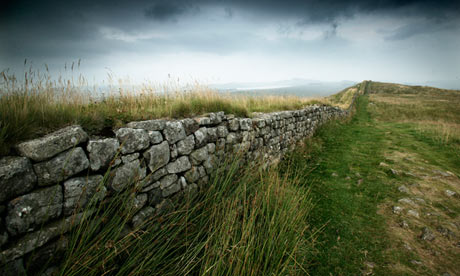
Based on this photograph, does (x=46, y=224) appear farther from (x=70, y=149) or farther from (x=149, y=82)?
(x=149, y=82)

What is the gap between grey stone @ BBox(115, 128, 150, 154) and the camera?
2.21m

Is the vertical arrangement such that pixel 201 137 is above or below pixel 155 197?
above

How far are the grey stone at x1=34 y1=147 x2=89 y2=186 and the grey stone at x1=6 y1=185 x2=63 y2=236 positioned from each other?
8 cm

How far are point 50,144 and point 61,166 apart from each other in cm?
21

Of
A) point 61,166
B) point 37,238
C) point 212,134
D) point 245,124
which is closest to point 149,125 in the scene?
point 61,166

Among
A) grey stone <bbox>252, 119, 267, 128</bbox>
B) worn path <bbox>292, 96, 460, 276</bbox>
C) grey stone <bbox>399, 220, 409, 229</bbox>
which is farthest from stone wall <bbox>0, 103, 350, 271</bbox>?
grey stone <bbox>399, 220, 409, 229</bbox>

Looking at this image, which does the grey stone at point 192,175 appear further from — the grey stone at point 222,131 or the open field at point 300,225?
the grey stone at point 222,131

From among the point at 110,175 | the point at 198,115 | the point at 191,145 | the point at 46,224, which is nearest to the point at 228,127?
the point at 198,115

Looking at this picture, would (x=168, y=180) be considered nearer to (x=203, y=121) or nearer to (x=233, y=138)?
(x=203, y=121)

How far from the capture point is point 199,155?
3.32m

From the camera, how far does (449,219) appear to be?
3279mm

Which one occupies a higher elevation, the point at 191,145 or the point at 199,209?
the point at 191,145

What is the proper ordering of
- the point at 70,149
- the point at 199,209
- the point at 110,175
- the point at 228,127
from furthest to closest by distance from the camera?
1. the point at 228,127
2. the point at 199,209
3. the point at 110,175
4. the point at 70,149

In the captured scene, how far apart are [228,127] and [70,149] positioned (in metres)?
2.86
